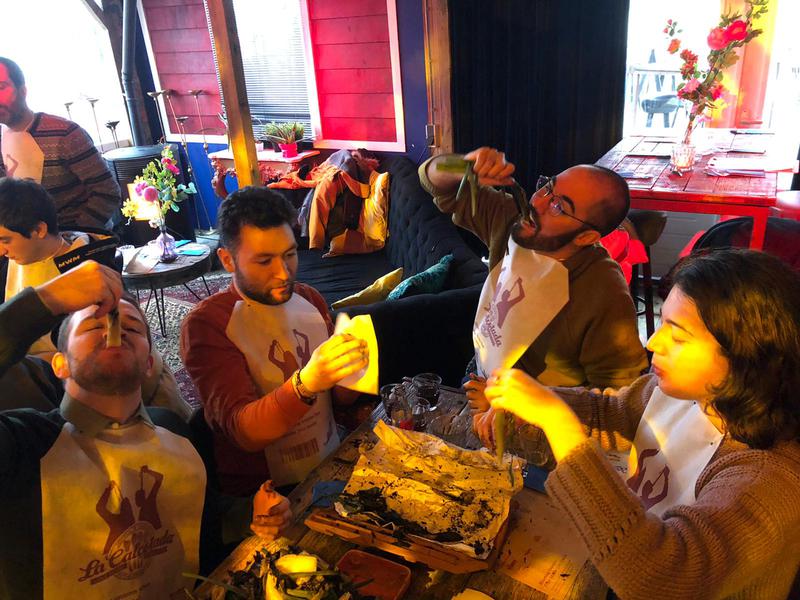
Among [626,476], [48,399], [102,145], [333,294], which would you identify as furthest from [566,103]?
[102,145]

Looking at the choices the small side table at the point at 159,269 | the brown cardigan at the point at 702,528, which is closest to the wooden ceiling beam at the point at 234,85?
the small side table at the point at 159,269

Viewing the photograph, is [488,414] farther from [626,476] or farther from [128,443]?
[128,443]

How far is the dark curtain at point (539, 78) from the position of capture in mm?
4367

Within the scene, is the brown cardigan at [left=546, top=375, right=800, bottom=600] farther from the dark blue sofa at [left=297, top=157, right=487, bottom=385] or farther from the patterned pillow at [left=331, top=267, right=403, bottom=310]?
the patterned pillow at [left=331, top=267, right=403, bottom=310]

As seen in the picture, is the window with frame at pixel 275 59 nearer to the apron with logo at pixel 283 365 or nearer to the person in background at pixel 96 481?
the apron with logo at pixel 283 365

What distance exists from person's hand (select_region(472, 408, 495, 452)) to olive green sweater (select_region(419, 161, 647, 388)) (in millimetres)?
511

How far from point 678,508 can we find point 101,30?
8054mm

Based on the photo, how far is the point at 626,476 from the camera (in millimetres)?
1604

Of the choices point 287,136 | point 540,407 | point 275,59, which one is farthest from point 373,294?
point 275,59

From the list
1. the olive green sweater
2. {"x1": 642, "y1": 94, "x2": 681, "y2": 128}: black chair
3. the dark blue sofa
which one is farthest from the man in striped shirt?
{"x1": 642, "y1": 94, "x2": 681, "y2": 128}: black chair

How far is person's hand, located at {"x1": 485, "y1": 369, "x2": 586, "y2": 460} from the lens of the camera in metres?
1.19

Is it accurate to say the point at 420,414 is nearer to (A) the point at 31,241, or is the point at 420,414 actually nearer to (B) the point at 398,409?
→ (B) the point at 398,409

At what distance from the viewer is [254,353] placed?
1983 millimetres

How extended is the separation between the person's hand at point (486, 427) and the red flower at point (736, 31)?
9.71 feet
